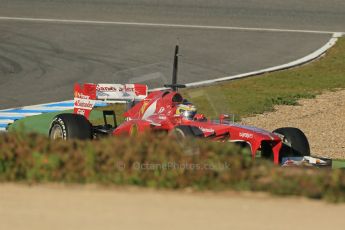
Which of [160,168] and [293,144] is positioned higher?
[293,144]

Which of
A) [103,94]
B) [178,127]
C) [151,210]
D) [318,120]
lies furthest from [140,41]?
[151,210]

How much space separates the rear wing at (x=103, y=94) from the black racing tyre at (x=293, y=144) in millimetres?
2984

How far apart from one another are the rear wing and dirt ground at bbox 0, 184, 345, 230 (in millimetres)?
6335

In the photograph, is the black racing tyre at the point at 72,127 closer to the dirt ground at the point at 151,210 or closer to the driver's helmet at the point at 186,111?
the driver's helmet at the point at 186,111

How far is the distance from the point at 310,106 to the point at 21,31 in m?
10.3

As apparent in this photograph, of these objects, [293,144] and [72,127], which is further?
[72,127]

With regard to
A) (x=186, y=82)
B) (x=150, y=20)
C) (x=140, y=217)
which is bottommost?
(x=140, y=217)

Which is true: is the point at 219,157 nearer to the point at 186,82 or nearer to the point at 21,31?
the point at 186,82

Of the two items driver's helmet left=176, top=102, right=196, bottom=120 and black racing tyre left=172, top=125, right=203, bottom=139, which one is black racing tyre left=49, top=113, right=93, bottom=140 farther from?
black racing tyre left=172, top=125, right=203, bottom=139

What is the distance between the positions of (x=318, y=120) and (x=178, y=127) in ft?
27.6

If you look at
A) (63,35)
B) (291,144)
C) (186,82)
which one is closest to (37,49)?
(63,35)

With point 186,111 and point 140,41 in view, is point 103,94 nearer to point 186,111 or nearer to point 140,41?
point 186,111

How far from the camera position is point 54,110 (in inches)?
870

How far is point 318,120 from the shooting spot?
2211 cm
